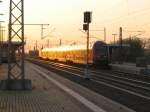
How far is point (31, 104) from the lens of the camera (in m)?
16.4

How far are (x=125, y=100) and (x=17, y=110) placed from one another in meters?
6.41

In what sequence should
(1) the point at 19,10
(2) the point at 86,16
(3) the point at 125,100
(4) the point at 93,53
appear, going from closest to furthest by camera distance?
(3) the point at 125,100, (1) the point at 19,10, (2) the point at 86,16, (4) the point at 93,53

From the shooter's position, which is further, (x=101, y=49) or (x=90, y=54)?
(x=90, y=54)

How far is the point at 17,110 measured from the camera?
14.7m

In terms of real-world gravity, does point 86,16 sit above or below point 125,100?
above

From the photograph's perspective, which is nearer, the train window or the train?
the train

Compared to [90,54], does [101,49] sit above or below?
above

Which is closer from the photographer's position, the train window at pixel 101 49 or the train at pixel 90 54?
the train at pixel 90 54

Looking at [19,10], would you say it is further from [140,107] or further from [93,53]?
[93,53]

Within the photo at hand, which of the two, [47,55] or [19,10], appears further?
[47,55]

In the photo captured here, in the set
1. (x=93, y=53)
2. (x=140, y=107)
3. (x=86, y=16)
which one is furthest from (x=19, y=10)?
(x=93, y=53)

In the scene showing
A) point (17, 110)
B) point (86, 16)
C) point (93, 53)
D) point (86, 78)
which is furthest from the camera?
point (93, 53)

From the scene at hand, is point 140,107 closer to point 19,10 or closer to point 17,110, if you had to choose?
point 17,110

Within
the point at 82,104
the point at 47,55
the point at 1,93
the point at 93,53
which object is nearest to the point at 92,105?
the point at 82,104
